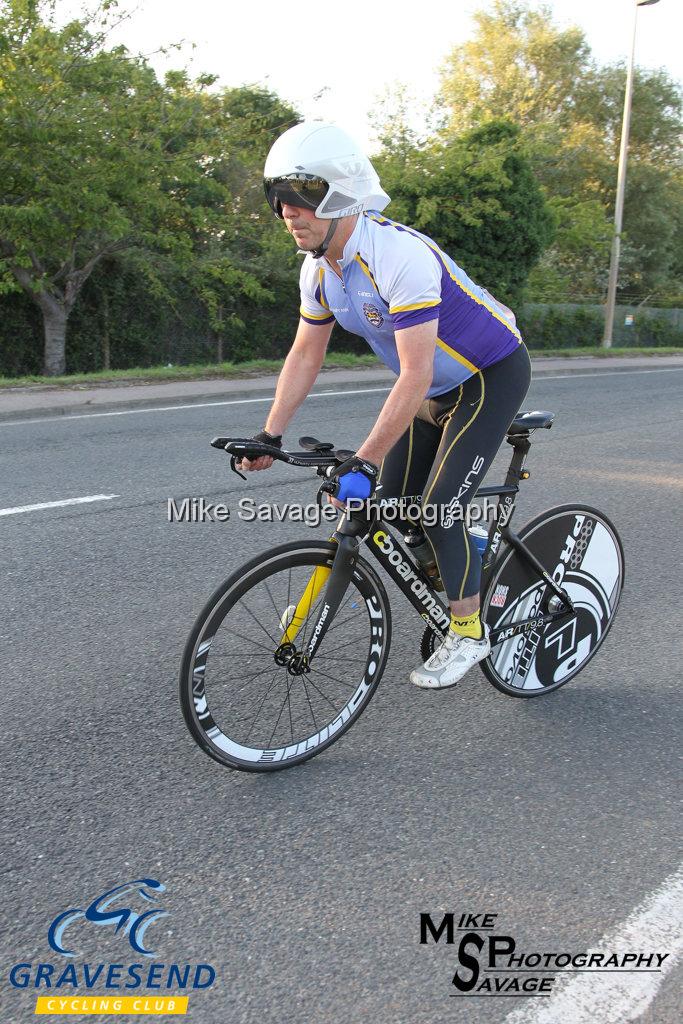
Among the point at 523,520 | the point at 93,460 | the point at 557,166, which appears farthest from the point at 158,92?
the point at 557,166

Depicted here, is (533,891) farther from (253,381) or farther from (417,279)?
(253,381)

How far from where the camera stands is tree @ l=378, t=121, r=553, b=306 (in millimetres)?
23312

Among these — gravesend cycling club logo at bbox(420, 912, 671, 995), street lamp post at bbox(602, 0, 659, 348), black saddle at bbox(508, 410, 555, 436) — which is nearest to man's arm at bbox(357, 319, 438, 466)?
black saddle at bbox(508, 410, 555, 436)

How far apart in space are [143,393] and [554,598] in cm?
1158

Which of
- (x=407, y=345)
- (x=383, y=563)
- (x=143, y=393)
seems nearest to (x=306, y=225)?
(x=407, y=345)

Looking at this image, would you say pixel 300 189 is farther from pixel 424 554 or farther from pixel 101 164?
pixel 101 164

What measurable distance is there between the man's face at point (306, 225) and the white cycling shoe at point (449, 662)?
4.87ft

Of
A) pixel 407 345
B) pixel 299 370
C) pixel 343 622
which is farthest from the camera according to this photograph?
pixel 299 370

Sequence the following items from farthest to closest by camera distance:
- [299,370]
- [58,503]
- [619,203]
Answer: [619,203], [58,503], [299,370]

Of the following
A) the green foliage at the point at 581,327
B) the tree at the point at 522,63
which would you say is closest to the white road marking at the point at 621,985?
the green foliage at the point at 581,327

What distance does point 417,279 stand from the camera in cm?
287

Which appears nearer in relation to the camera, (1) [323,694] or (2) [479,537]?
(1) [323,694]

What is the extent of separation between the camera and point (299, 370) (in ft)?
11.3

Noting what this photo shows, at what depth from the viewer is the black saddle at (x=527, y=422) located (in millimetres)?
3578
